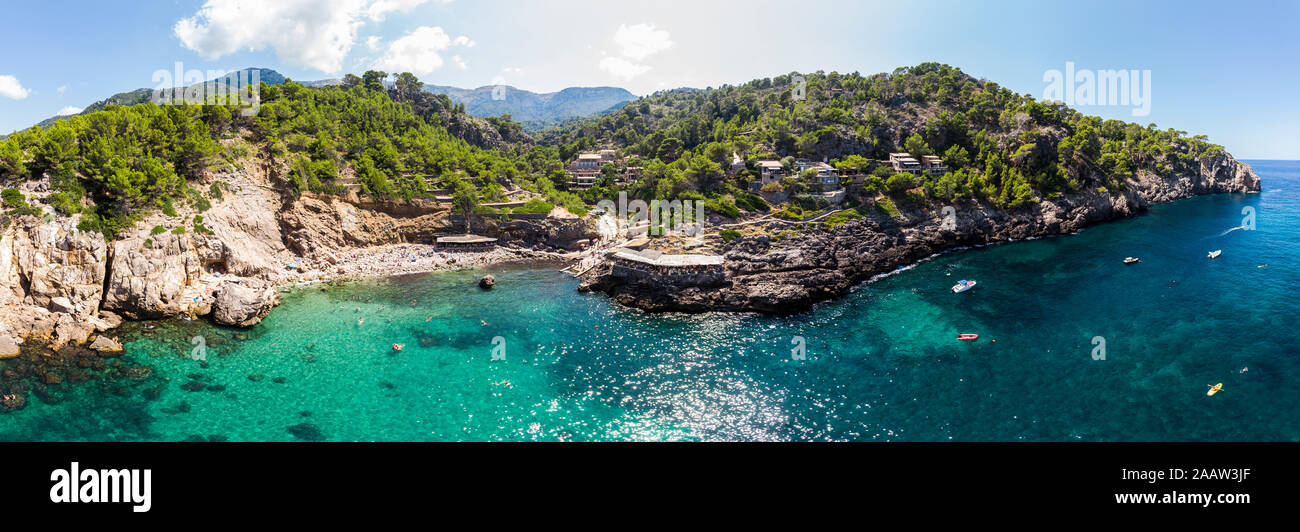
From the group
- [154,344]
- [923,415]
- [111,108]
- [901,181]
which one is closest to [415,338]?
[154,344]

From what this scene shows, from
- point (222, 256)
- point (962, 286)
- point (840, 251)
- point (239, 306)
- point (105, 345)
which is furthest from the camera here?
point (840, 251)

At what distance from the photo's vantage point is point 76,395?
93.0ft

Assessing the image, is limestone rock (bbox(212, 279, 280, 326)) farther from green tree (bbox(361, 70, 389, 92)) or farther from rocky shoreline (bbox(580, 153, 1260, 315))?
green tree (bbox(361, 70, 389, 92))

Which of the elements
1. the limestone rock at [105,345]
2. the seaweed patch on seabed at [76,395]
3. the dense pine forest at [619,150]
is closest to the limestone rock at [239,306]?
the limestone rock at [105,345]

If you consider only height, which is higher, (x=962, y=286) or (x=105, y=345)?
(x=962, y=286)

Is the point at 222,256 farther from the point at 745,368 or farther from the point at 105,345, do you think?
the point at 745,368

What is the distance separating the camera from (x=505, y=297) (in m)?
48.6

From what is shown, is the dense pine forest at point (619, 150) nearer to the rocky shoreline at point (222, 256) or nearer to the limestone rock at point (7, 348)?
the rocky shoreline at point (222, 256)

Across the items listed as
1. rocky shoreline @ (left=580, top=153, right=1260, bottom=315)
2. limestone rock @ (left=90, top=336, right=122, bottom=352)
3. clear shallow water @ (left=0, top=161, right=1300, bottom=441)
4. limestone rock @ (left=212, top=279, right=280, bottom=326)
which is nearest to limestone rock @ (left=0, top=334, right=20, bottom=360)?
limestone rock @ (left=90, top=336, right=122, bottom=352)

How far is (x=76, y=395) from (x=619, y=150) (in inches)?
3848

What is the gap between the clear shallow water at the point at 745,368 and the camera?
27.2m

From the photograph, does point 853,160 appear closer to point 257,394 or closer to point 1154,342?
point 1154,342

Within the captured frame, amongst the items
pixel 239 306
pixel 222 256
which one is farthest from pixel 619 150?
pixel 239 306

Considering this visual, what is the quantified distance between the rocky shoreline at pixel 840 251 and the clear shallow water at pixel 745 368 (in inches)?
94.9
